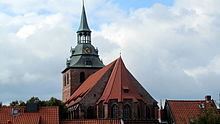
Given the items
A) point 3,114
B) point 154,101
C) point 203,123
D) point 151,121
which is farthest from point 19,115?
point 154,101

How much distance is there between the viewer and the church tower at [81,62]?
86.9m

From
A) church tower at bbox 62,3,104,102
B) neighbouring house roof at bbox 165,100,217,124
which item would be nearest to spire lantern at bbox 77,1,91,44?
church tower at bbox 62,3,104,102

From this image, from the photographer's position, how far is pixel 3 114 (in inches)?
2021

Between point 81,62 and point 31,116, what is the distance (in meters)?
36.4

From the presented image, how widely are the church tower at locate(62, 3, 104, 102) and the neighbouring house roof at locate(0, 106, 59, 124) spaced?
34.0 m

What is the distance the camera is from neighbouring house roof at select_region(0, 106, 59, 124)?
50469 millimetres

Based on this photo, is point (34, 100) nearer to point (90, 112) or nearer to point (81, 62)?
point (90, 112)

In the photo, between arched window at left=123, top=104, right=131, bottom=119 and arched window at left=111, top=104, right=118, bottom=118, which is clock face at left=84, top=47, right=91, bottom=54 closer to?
arched window at left=111, top=104, right=118, bottom=118

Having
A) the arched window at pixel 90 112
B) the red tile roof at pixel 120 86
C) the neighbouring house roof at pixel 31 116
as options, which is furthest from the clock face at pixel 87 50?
the neighbouring house roof at pixel 31 116

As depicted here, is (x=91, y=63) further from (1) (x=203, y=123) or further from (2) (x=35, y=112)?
(1) (x=203, y=123)

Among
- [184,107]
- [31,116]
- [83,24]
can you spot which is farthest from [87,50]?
[31,116]

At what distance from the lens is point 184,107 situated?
57.3m

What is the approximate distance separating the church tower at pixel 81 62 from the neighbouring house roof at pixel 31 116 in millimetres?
33990

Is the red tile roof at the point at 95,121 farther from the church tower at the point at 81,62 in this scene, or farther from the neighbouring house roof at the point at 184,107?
the church tower at the point at 81,62
